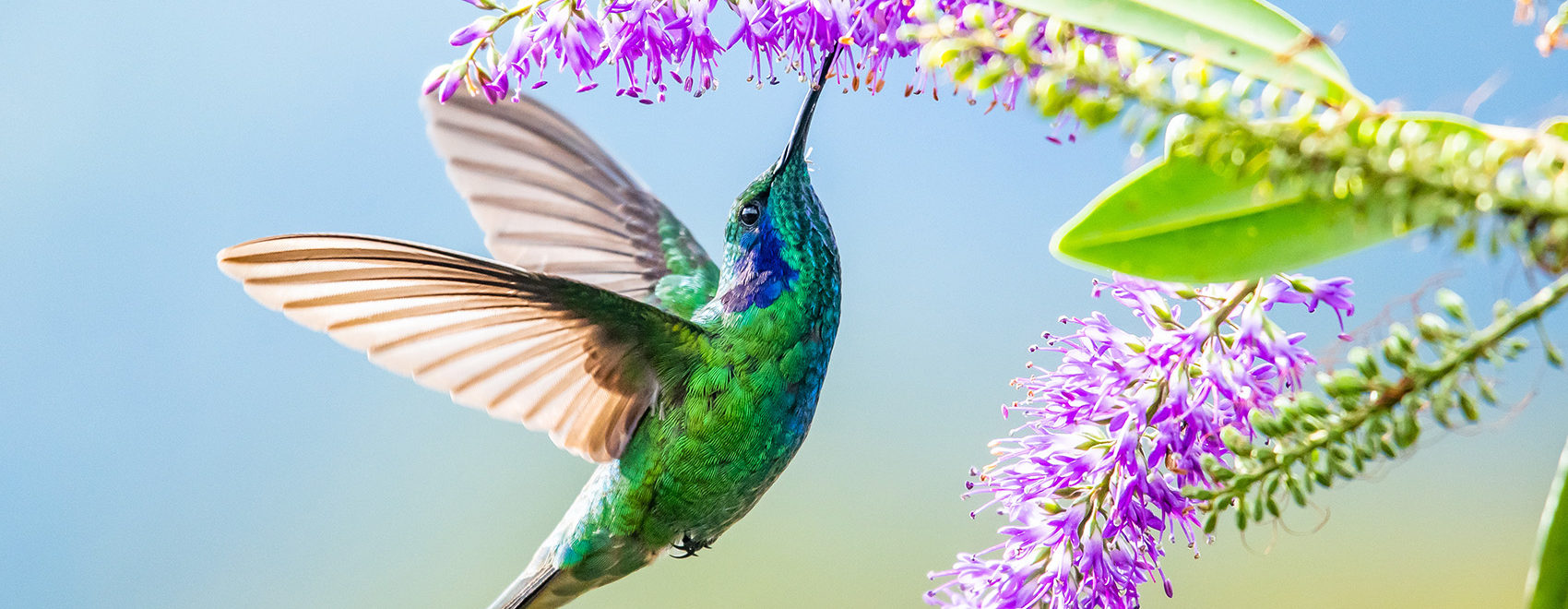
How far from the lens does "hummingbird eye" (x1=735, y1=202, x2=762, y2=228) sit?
1654mm

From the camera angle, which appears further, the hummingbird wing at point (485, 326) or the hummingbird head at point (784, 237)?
the hummingbird head at point (784, 237)

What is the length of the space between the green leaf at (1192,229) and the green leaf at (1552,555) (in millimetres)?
171

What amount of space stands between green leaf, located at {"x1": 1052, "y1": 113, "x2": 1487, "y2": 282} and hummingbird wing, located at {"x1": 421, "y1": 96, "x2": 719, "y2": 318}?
1.18 m

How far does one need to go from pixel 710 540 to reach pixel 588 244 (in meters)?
0.56

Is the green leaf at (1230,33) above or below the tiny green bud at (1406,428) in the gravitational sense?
above

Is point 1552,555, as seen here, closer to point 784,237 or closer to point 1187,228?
point 1187,228

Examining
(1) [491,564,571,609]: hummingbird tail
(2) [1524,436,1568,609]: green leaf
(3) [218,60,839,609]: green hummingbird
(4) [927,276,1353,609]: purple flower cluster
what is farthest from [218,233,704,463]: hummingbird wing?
(2) [1524,436,1568,609]: green leaf

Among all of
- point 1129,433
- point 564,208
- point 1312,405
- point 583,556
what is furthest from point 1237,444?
point 564,208

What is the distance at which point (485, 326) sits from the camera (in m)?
1.45

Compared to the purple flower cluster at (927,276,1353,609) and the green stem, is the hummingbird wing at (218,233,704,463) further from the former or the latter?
the green stem

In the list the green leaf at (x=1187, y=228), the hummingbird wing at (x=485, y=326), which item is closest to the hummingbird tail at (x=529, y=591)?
the hummingbird wing at (x=485, y=326)

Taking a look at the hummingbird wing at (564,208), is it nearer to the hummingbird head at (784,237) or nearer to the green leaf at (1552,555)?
the hummingbird head at (784,237)

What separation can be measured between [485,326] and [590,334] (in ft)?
0.46

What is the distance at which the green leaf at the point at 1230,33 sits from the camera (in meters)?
0.62
